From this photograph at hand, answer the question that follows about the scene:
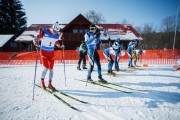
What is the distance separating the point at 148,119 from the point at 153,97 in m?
1.50

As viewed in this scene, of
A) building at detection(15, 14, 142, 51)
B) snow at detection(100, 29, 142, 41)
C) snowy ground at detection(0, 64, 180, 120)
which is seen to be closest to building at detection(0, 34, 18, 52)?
building at detection(15, 14, 142, 51)

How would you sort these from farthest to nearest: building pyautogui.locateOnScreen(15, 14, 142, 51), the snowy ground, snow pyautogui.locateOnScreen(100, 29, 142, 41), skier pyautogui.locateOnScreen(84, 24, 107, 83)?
1. snow pyautogui.locateOnScreen(100, 29, 142, 41)
2. building pyautogui.locateOnScreen(15, 14, 142, 51)
3. skier pyautogui.locateOnScreen(84, 24, 107, 83)
4. the snowy ground

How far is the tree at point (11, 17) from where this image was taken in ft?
133

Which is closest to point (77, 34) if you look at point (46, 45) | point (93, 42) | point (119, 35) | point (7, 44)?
point (119, 35)

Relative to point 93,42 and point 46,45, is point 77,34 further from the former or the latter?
point 46,45

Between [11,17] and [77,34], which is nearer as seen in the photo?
[77,34]

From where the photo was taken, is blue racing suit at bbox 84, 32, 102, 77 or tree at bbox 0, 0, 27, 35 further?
tree at bbox 0, 0, 27, 35

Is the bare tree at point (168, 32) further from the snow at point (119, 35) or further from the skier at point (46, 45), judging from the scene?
the skier at point (46, 45)

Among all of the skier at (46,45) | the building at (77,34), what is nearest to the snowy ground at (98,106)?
the skier at (46,45)

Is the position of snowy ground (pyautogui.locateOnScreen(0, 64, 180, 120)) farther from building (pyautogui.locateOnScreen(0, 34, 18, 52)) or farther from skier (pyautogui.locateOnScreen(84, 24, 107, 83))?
building (pyautogui.locateOnScreen(0, 34, 18, 52))

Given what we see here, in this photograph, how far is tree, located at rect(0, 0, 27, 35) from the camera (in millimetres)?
40469

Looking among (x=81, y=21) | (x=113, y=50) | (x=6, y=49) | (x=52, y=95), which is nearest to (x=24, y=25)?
(x=6, y=49)

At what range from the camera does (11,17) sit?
1622 inches

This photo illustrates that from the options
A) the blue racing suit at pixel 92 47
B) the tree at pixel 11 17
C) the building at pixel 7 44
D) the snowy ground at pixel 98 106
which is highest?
the tree at pixel 11 17
